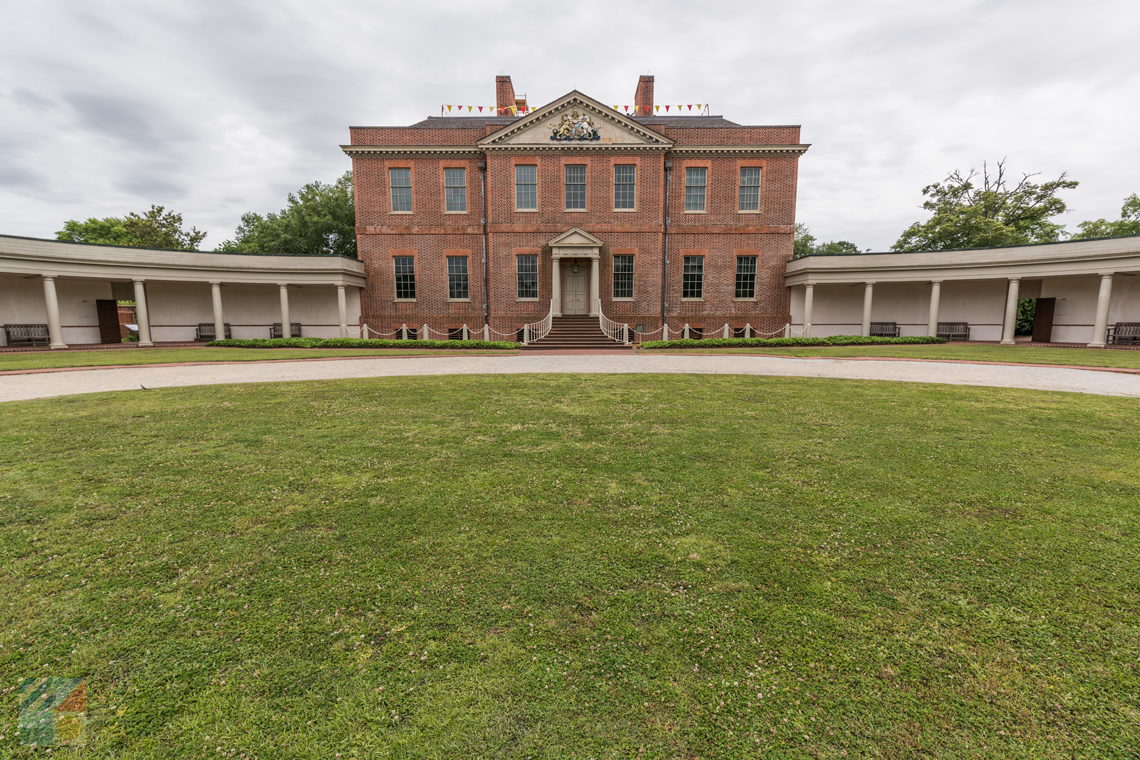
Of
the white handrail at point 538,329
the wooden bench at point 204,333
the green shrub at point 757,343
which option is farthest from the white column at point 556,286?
the wooden bench at point 204,333

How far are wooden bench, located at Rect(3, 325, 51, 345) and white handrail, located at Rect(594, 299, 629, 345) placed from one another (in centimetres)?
2579

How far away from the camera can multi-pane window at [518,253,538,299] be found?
26.3 meters

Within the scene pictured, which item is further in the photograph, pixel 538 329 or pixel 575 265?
pixel 575 265

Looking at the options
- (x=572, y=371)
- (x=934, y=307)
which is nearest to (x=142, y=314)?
(x=572, y=371)

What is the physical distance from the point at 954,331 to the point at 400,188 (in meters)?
31.0

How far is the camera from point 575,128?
82.9 feet

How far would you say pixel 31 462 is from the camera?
16.3 ft

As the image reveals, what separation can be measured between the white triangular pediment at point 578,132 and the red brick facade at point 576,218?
0.20 feet

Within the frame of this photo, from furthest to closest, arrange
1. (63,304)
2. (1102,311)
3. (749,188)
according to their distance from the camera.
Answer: (749,188)
(63,304)
(1102,311)

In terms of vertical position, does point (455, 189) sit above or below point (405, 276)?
above

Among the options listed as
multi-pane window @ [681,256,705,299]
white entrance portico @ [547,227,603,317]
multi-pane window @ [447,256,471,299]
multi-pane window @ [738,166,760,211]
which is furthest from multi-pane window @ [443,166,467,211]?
multi-pane window @ [738,166,760,211]

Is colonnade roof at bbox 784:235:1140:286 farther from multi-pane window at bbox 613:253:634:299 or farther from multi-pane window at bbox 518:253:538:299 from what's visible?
multi-pane window at bbox 518:253:538:299

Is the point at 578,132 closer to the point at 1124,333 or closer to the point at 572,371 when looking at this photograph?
the point at 572,371

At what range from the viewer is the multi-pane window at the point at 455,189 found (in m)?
26.4
